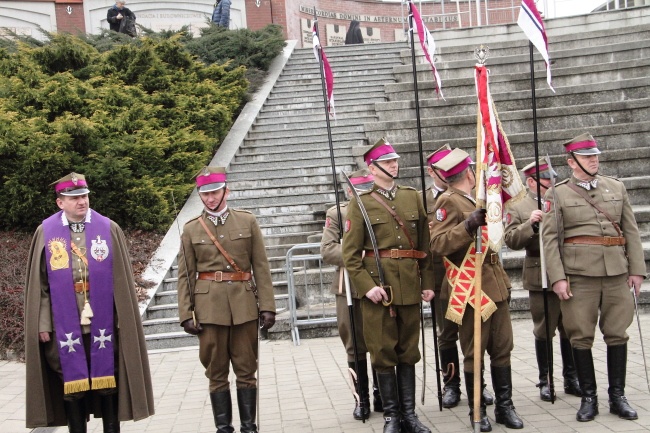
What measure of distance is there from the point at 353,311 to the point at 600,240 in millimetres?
1949

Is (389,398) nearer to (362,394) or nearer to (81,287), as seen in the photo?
(362,394)

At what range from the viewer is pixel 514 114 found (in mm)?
15188

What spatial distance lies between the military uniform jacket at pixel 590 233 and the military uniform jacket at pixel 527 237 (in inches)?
16.8

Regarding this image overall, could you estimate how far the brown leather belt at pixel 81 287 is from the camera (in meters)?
5.88

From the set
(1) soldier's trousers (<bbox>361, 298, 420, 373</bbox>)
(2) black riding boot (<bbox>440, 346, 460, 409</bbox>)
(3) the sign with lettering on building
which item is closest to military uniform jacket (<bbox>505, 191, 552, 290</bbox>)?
(2) black riding boot (<bbox>440, 346, 460, 409</bbox>)

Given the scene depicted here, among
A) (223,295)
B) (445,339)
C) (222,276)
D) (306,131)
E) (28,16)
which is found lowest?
(445,339)

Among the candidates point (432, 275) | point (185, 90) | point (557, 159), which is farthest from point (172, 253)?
point (432, 275)

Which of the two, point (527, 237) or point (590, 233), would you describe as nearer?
point (590, 233)

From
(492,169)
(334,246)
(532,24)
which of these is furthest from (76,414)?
(532,24)

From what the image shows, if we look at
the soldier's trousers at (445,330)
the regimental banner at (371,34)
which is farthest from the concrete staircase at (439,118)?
the regimental banner at (371,34)

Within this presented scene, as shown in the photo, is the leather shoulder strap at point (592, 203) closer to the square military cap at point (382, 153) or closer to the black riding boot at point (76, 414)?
the square military cap at point (382, 153)

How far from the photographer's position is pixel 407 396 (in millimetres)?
6145

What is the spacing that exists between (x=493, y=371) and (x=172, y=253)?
282 inches

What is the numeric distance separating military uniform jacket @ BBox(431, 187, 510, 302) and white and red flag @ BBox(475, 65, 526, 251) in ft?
0.65
